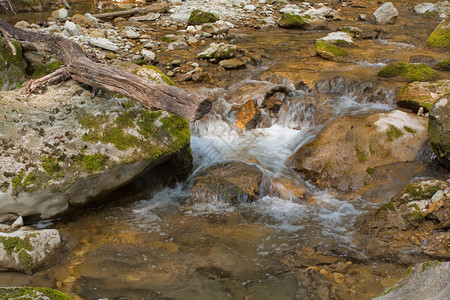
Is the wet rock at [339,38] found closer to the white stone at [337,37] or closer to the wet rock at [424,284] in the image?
the white stone at [337,37]

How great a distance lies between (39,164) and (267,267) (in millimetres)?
3318

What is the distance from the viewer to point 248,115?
376 inches

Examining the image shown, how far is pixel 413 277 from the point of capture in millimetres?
2754

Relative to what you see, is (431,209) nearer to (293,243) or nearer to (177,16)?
(293,243)

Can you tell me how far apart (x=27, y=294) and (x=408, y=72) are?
10520mm

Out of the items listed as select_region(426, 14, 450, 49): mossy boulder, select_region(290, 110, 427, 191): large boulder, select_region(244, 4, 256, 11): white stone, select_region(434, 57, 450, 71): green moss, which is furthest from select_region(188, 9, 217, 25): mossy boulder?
select_region(290, 110, 427, 191): large boulder

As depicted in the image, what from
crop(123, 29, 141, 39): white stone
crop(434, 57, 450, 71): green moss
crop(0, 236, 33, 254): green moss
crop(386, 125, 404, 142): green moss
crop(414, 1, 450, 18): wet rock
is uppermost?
crop(414, 1, 450, 18): wet rock

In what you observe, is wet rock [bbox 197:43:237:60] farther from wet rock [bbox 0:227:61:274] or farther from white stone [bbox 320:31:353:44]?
wet rock [bbox 0:227:61:274]

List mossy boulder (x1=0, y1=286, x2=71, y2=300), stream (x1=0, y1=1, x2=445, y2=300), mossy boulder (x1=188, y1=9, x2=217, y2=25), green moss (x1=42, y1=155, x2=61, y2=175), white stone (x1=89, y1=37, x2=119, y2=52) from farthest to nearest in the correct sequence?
mossy boulder (x1=188, y1=9, x2=217, y2=25) → white stone (x1=89, y1=37, x2=119, y2=52) → green moss (x1=42, y1=155, x2=61, y2=175) → stream (x1=0, y1=1, x2=445, y2=300) → mossy boulder (x1=0, y1=286, x2=71, y2=300)

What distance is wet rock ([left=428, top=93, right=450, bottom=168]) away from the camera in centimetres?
654

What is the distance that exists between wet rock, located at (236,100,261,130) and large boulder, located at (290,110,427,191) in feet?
5.35

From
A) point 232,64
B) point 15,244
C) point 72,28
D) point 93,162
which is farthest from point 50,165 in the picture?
point 72,28

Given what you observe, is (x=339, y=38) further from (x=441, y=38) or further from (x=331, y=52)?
(x=441, y=38)

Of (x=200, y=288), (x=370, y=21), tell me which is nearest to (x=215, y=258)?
(x=200, y=288)
